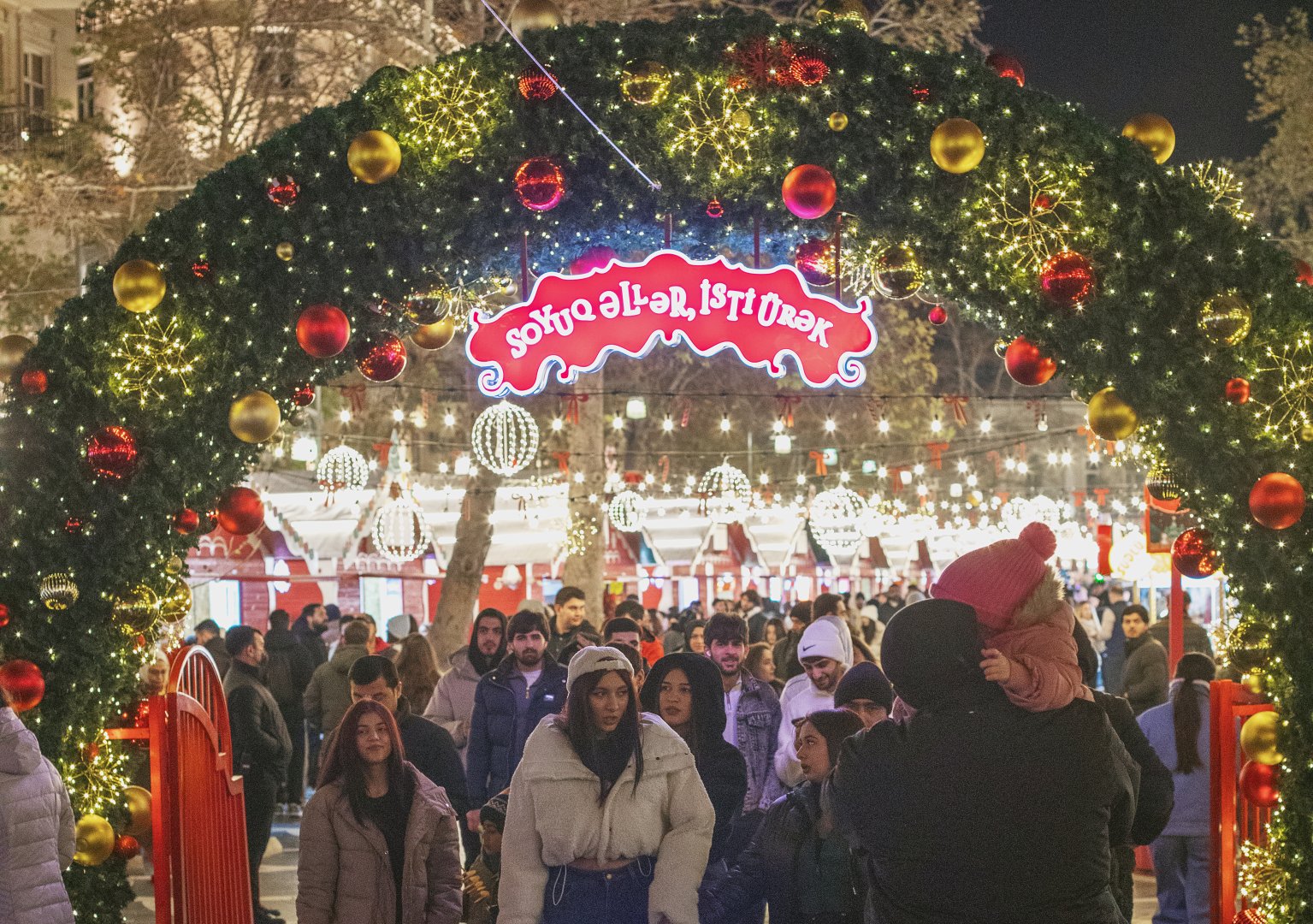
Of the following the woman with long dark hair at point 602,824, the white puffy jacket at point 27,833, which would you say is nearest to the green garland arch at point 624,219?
the white puffy jacket at point 27,833

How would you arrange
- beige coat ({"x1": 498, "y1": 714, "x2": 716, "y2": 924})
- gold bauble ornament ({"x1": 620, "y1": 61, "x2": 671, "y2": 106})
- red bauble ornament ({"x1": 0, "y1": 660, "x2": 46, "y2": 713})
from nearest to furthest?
beige coat ({"x1": 498, "y1": 714, "x2": 716, "y2": 924}) → red bauble ornament ({"x1": 0, "y1": 660, "x2": 46, "y2": 713}) → gold bauble ornament ({"x1": 620, "y1": 61, "x2": 671, "y2": 106})

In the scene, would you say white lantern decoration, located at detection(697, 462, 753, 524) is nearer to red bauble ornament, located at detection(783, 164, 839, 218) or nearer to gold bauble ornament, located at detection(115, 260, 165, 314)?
red bauble ornament, located at detection(783, 164, 839, 218)

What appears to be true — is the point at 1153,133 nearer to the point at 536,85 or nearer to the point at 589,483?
the point at 536,85

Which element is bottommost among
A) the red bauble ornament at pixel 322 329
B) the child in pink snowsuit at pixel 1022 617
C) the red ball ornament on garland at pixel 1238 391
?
the child in pink snowsuit at pixel 1022 617

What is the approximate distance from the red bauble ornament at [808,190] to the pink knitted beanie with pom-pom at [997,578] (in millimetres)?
3477

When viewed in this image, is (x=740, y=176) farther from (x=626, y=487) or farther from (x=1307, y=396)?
(x=626, y=487)

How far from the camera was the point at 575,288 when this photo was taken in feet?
25.6

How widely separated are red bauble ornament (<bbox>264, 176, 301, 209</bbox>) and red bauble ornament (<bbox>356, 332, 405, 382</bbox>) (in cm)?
88

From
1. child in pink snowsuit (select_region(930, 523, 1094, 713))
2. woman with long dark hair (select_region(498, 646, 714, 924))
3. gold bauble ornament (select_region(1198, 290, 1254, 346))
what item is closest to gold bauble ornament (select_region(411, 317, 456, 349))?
woman with long dark hair (select_region(498, 646, 714, 924))

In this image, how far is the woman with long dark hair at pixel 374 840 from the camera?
227 inches

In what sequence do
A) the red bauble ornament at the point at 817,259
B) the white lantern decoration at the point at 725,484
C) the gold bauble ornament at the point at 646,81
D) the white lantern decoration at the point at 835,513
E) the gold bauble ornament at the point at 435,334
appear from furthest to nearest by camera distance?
the white lantern decoration at the point at 835,513, the white lantern decoration at the point at 725,484, the gold bauble ornament at the point at 435,334, the red bauble ornament at the point at 817,259, the gold bauble ornament at the point at 646,81

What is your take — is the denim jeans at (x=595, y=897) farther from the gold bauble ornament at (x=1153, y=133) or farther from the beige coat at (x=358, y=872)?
the gold bauble ornament at (x=1153, y=133)

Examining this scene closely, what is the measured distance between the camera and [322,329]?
7270 millimetres

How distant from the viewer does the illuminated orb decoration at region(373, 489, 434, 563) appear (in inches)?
704
